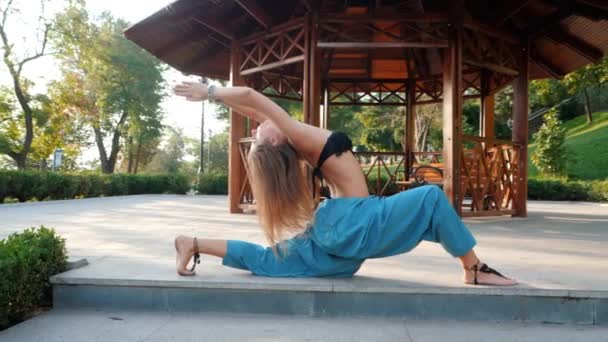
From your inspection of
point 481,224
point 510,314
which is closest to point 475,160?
point 481,224

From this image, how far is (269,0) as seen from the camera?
8.08m

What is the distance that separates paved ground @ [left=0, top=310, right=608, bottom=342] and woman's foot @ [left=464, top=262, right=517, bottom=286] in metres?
0.24

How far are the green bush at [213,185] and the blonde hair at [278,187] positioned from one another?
16.9m

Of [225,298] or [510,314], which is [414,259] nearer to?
[510,314]

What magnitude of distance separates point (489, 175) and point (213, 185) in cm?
1319

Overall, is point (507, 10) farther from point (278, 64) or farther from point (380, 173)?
point (380, 173)

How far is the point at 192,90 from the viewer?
9.19 ft

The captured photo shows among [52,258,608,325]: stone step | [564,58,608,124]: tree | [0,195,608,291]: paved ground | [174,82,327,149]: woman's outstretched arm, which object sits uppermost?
[564,58,608,124]: tree

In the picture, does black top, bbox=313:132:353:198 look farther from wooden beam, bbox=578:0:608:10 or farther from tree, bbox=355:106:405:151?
tree, bbox=355:106:405:151

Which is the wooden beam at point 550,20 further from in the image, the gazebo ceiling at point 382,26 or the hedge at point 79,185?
the hedge at point 79,185

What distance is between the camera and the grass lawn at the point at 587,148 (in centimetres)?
2734

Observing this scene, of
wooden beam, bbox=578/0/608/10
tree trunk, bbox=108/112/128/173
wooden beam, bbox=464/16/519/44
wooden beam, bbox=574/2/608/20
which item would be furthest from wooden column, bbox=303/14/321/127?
tree trunk, bbox=108/112/128/173

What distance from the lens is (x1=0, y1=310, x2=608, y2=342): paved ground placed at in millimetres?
2498

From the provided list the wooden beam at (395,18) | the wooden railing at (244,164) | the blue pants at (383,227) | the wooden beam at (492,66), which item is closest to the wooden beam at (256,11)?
the wooden beam at (395,18)
